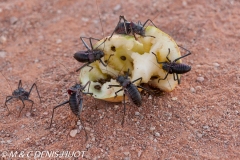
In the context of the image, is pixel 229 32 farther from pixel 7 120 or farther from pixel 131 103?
pixel 7 120

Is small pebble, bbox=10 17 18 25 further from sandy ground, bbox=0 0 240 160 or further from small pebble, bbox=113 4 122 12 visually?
small pebble, bbox=113 4 122 12

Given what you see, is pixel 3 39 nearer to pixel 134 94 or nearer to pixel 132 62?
pixel 132 62

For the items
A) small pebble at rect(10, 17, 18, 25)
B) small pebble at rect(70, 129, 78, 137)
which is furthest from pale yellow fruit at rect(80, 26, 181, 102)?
small pebble at rect(10, 17, 18, 25)

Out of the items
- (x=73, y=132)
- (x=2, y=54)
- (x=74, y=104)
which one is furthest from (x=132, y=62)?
(x=2, y=54)

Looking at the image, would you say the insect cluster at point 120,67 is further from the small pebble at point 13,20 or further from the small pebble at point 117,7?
the small pebble at point 13,20

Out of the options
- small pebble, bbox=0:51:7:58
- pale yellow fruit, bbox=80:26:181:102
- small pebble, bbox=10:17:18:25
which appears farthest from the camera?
small pebble, bbox=10:17:18:25

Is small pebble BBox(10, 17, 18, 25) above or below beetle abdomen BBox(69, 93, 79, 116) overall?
above
